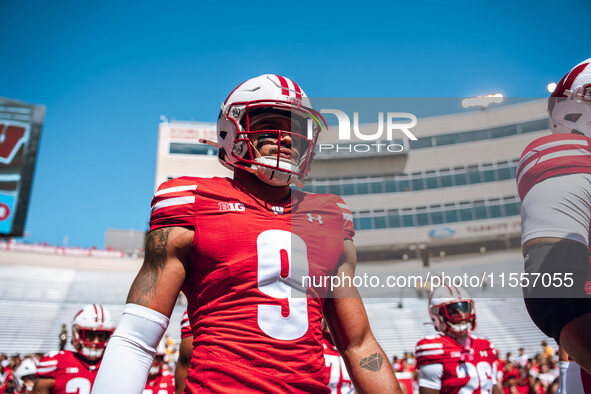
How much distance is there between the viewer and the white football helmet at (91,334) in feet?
17.8

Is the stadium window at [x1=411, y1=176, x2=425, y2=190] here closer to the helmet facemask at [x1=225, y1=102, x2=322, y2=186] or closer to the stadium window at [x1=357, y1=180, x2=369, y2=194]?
the stadium window at [x1=357, y1=180, x2=369, y2=194]

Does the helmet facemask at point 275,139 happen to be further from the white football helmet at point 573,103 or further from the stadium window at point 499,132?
the white football helmet at point 573,103

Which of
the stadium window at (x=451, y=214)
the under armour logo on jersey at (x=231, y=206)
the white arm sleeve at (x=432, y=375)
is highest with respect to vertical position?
the under armour logo on jersey at (x=231, y=206)

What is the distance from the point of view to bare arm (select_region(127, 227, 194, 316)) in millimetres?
1821

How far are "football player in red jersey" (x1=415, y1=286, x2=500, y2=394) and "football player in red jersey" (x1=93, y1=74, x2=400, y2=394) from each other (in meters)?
3.12

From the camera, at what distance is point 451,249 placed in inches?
65.2

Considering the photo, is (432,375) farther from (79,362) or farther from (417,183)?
(417,183)

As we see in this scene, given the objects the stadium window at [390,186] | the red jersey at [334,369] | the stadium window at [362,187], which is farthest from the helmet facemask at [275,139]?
the red jersey at [334,369]

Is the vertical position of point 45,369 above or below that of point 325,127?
below

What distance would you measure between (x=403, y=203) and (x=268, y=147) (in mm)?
678

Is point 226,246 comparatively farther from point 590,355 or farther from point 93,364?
point 93,364

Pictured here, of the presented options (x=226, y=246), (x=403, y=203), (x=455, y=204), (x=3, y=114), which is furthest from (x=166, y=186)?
(x=3, y=114)

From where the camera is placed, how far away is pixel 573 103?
1694mm

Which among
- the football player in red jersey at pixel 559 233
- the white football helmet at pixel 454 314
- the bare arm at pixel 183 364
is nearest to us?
the football player in red jersey at pixel 559 233
